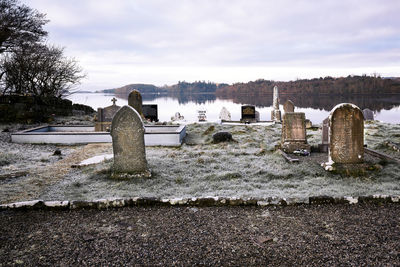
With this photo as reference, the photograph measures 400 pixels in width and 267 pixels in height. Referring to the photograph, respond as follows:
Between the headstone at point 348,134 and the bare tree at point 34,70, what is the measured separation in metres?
20.2

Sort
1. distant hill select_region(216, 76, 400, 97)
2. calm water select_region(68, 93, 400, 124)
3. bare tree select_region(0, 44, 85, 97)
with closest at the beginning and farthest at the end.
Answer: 1. bare tree select_region(0, 44, 85, 97)
2. calm water select_region(68, 93, 400, 124)
3. distant hill select_region(216, 76, 400, 97)

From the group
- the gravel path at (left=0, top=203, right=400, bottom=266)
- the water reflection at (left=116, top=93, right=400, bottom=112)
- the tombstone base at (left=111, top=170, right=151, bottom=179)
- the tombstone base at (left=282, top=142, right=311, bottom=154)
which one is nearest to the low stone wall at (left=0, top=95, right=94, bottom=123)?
the tombstone base at (left=111, top=170, right=151, bottom=179)

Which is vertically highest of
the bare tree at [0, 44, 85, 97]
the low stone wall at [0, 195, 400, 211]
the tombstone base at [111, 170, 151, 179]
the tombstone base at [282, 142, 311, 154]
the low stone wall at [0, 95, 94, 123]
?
the bare tree at [0, 44, 85, 97]

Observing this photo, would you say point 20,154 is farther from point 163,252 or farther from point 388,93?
point 388,93

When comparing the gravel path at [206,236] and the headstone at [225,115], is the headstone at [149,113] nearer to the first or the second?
the headstone at [225,115]

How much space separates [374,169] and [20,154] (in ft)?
34.7

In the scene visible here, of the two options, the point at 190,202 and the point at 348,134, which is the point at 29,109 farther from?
the point at 348,134

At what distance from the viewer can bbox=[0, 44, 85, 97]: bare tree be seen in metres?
20.0

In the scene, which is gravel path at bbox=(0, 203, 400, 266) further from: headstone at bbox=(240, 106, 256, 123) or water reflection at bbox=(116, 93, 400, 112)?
water reflection at bbox=(116, 93, 400, 112)

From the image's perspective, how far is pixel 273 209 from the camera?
4.68 meters

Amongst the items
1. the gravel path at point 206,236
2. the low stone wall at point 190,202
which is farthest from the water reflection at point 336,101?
the gravel path at point 206,236

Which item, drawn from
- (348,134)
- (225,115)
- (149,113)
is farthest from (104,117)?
(225,115)

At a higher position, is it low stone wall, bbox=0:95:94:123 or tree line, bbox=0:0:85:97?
tree line, bbox=0:0:85:97

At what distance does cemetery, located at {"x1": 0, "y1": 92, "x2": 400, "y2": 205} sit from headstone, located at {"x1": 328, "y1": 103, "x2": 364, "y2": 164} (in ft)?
0.07
